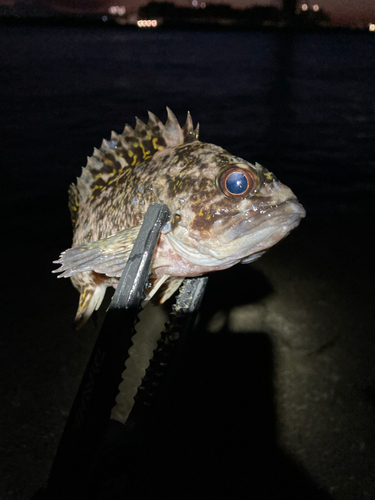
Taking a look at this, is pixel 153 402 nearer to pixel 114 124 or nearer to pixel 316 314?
pixel 316 314

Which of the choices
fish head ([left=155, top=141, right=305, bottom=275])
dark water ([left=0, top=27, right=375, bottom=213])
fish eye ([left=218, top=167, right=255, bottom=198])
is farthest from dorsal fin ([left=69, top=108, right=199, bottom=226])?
dark water ([left=0, top=27, right=375, bottom=213])

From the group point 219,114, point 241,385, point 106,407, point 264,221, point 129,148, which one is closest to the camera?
point 106,407

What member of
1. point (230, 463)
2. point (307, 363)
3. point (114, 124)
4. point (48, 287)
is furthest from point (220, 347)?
point (114, 124)

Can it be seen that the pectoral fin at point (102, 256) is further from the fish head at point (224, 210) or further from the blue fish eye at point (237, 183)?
the blue fish eye at point (237, 183)

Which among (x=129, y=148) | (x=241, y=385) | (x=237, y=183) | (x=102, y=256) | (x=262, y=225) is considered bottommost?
(x=241, y=385)

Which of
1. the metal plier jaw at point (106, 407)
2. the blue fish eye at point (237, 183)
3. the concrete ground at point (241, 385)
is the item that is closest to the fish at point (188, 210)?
the blue fish eye at point (237, 183)

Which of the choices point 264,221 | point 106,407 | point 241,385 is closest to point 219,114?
point 241,385

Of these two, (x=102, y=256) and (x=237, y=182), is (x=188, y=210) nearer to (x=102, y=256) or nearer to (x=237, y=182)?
(x=237, y=182)

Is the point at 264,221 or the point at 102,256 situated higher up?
the point at 264,221
